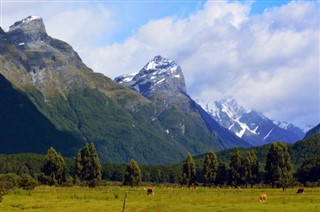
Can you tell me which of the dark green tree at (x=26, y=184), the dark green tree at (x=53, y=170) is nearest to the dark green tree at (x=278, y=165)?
the dark green tree at (x=53, y=170)

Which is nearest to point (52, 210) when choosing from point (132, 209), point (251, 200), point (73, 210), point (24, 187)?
point (73, 210)

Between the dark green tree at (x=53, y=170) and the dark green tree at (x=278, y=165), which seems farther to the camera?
the dark green tree at (x=53, y=170)

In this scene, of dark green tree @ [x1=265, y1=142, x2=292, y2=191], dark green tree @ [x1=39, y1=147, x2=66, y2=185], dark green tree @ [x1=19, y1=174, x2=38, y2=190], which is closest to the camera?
dark green tree @ [x1=19, y1=174, x2=38, y2=190]

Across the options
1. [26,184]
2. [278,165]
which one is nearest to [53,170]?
[26,184]

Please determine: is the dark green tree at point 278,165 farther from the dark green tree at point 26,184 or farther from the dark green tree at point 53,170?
the dark green tree at point 26,184

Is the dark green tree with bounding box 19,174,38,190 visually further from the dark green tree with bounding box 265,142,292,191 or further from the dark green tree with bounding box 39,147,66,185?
the dark green tree with bounding box 265,142,292,191

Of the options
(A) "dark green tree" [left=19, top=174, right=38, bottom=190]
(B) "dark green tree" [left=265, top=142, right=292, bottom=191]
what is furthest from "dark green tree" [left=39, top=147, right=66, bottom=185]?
(B) "dark green tree" [left=265, top=142, right=292, bottom=191]

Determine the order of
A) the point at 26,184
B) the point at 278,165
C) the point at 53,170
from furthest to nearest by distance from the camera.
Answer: the point at 53,170, the point at 278,165, the point at 26,184

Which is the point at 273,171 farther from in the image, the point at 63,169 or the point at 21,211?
the point at 21,211

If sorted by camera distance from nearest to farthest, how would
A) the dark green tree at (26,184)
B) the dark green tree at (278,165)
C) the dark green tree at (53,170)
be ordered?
the dark green tree at (26,184) → the dark green tree at (278,165) → the dark green tree at (53,170)

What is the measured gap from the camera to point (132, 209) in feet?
262

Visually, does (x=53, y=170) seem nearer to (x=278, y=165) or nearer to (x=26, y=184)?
(x=26, y=184)

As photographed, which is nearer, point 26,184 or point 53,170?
point 26,184

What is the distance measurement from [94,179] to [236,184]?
50.9 m
